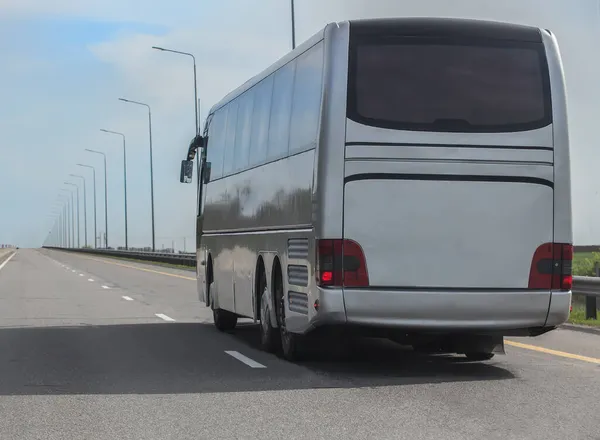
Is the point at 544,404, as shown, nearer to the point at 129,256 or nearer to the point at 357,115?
the point at 357,115

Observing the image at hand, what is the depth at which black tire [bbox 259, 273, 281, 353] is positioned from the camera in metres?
12.7

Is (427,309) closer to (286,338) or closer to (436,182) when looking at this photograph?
(436,182)

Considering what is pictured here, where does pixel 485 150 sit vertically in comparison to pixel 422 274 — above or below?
above

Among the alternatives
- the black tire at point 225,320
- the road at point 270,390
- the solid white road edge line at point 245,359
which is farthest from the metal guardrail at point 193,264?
the solid white road edge line at point 245,359

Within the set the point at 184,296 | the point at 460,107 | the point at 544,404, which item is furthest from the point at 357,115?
the point at 184,296

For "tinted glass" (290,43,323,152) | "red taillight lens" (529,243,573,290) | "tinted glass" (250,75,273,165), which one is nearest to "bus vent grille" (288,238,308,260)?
"tinted glass" (290,43,323,152)

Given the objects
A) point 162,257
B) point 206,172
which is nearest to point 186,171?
point 206,172

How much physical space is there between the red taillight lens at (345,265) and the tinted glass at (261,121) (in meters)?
2.94

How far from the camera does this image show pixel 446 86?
1050 centimetres

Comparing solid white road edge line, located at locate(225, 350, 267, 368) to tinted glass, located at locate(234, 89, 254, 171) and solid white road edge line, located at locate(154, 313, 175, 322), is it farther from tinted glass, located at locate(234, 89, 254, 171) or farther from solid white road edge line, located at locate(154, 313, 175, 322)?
solid white road edge line, located at locate(154, 313, 175, 322)

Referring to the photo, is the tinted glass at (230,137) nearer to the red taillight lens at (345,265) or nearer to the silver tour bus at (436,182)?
the silver tour bus at (436,182)

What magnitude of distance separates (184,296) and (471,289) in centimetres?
1585

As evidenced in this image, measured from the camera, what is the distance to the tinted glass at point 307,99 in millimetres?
10758

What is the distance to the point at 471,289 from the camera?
1030 centimetres
